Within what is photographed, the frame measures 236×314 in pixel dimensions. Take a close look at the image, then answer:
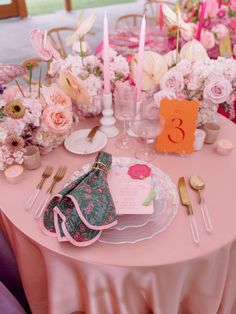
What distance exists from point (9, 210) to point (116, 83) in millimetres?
681

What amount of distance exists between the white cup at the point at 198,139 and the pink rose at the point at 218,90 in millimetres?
136

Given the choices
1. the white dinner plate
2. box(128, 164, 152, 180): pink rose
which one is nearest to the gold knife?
box(128, 164, 152, 180): pink rose

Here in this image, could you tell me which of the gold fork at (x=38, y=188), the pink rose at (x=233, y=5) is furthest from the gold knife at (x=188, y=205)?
the pink rose at (x=233, y=5)

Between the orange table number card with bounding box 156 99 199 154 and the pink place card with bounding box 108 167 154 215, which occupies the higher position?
the orange table number card with bounding box 156 99 199 154

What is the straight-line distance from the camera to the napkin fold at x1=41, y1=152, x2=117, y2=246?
2.77 feet

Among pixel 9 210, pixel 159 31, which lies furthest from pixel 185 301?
pixel 159 31

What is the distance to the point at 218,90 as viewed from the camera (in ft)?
3.66

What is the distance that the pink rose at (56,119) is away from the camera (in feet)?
3.52

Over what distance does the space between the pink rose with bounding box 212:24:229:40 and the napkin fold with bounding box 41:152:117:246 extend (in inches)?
61.1

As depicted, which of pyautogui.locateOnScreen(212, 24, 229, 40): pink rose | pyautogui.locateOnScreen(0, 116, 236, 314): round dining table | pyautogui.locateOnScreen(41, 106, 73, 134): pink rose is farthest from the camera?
pyautogui.locateOnScreen(212, 24, 229, 40): pink rose

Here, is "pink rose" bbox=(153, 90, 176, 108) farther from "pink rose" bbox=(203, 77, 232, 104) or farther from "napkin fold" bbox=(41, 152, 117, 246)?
"napkin fold" bbox=(41, 152, 117, 246)

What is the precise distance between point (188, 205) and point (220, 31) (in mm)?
1488

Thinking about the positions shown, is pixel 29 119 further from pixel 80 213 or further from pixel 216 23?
pixel 216 23

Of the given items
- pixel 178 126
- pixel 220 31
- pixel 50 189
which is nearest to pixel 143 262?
pixel 50 189
